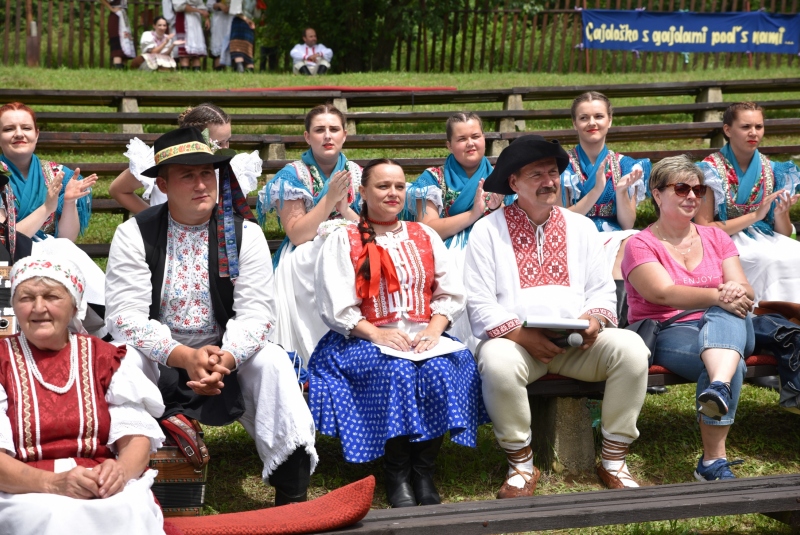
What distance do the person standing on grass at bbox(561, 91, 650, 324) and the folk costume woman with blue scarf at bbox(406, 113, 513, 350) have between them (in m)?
0.43

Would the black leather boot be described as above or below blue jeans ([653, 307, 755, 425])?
below

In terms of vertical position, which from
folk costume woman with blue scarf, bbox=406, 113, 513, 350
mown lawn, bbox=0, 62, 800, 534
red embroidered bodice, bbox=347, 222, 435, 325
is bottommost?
mown lawn, bbox=0, 62, 800, 534

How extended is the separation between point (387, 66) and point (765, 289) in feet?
37.1

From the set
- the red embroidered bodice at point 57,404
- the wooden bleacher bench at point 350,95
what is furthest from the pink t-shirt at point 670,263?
the wooden bleacher bench at point 350,95

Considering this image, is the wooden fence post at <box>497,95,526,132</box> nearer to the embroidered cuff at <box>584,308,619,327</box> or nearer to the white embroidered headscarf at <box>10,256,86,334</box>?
the embroidered cuff at <box>584,308,619,327</box>

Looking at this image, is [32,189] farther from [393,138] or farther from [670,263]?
[393,138]

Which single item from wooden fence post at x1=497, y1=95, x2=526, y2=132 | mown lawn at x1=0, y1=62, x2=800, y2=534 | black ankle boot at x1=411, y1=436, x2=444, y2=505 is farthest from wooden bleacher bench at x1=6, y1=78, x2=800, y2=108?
black ankle boot at x1=411, y1=436, x2=444, y2=505

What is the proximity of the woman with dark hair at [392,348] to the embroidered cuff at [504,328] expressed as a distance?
0.13m

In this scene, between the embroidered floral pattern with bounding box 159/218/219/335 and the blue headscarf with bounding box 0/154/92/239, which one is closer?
the embroidered floral pattern with bounding box 159/218/219/335

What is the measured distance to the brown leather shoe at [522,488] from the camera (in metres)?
3.75

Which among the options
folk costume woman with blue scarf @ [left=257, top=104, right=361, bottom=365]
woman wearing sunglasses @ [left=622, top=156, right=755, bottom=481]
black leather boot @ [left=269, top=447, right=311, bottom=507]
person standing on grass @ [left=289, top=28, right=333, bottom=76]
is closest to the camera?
black leather boot @ [left=269, top=447, right=311, bottom=507]

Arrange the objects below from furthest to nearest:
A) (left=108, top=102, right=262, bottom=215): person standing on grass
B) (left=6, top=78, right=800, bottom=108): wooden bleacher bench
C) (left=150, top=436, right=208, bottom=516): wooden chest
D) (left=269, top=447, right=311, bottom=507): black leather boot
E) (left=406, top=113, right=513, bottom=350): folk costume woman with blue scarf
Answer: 1. (left=6, top=78, right=800, bottom=108): wooden bleacher bench
2. (left=108, top=102, right=262, bottom=215): person standing on grass
3. (left=406, top=113, right=513, bottom=350): folk costume woman with blue scarf
4. (left=269, top=447, right=311, bottom=507): black leather boot
5. (left=150, top=436, right=208, bottom=516): wooden chest

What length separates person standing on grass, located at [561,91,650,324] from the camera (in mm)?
5291

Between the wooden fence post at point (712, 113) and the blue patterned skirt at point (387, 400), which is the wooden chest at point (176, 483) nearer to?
the blue patterned skirt at point (387, 400)
